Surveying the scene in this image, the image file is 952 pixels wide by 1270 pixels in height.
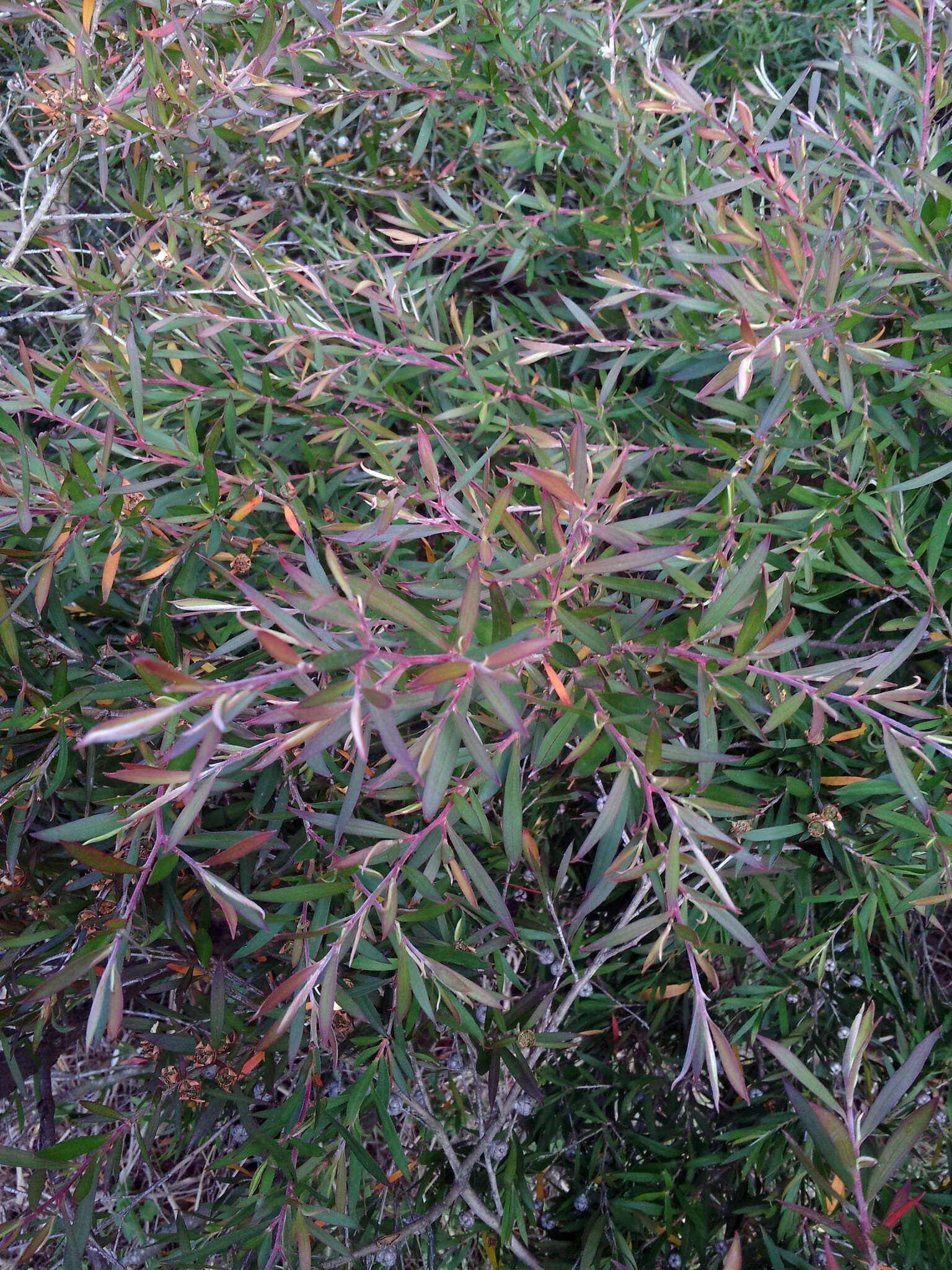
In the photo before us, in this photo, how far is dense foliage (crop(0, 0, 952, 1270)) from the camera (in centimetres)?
86

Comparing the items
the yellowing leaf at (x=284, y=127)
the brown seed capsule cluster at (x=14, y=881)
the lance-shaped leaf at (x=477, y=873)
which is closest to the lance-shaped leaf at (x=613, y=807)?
the lance-shaped leaf at (x=477, y=873)

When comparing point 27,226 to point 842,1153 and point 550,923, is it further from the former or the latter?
point 842,1153

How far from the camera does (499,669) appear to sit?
27.3 inches

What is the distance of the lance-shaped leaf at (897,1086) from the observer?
740 mm

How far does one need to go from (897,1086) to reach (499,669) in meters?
0.51

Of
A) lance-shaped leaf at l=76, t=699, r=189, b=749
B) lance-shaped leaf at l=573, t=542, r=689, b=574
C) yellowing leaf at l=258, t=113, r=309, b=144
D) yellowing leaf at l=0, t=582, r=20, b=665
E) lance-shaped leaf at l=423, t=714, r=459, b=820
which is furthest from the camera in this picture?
yellowing leaf at l=258, t=113, r=309, b=144

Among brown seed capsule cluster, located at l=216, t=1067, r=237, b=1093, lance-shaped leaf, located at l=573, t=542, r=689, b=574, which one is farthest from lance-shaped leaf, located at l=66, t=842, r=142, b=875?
lance-shaped leaf, located at l=573, t=542, r=689, b=574

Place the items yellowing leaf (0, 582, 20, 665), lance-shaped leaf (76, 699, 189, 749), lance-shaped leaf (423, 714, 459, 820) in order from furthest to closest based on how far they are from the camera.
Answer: yellowing leaf (0, 582, 20, 665)
lance-shaped leaf (423, 714, 459, 820)
lance-shaped leaf (76, 699, 189, 749)

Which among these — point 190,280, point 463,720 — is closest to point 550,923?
point 463,720

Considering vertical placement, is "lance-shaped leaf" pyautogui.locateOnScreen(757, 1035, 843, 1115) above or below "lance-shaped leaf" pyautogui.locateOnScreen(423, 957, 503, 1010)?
above

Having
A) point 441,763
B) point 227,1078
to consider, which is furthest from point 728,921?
point 227,1078

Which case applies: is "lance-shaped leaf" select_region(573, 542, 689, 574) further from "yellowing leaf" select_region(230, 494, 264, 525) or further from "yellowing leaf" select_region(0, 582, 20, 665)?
"yellowing leaf" select_region(0, 582, 20, 665)

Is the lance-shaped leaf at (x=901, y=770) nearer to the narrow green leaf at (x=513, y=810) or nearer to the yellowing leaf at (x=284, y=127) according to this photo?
the narrow green leaf at (x=513, y=810)

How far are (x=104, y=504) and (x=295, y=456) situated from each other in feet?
1.38
